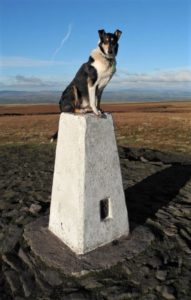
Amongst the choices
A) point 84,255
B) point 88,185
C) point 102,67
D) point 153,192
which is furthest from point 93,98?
point 153,192

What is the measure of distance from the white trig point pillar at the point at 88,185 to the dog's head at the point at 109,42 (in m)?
1.19

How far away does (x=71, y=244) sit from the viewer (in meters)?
6.84

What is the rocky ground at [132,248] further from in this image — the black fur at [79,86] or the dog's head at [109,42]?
the dog's head at [109,42]

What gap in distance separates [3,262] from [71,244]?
1442 mm

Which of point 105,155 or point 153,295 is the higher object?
point 105,155

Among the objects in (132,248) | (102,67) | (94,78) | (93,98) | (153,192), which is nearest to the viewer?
(102,67)

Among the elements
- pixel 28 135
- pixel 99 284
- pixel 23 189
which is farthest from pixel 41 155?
pixel 99 284

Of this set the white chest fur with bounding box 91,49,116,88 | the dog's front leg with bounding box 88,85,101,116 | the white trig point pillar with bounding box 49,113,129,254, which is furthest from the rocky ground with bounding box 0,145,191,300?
the white chest fur with bounding box 91,49,116,88

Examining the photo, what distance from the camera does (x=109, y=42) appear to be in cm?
623

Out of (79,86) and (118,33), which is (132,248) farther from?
(118,33)

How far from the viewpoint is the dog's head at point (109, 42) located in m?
6.22

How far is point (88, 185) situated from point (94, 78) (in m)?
2.04

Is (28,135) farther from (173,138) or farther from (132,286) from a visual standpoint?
(132,286)

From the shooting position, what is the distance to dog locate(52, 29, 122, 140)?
631 centimetres
